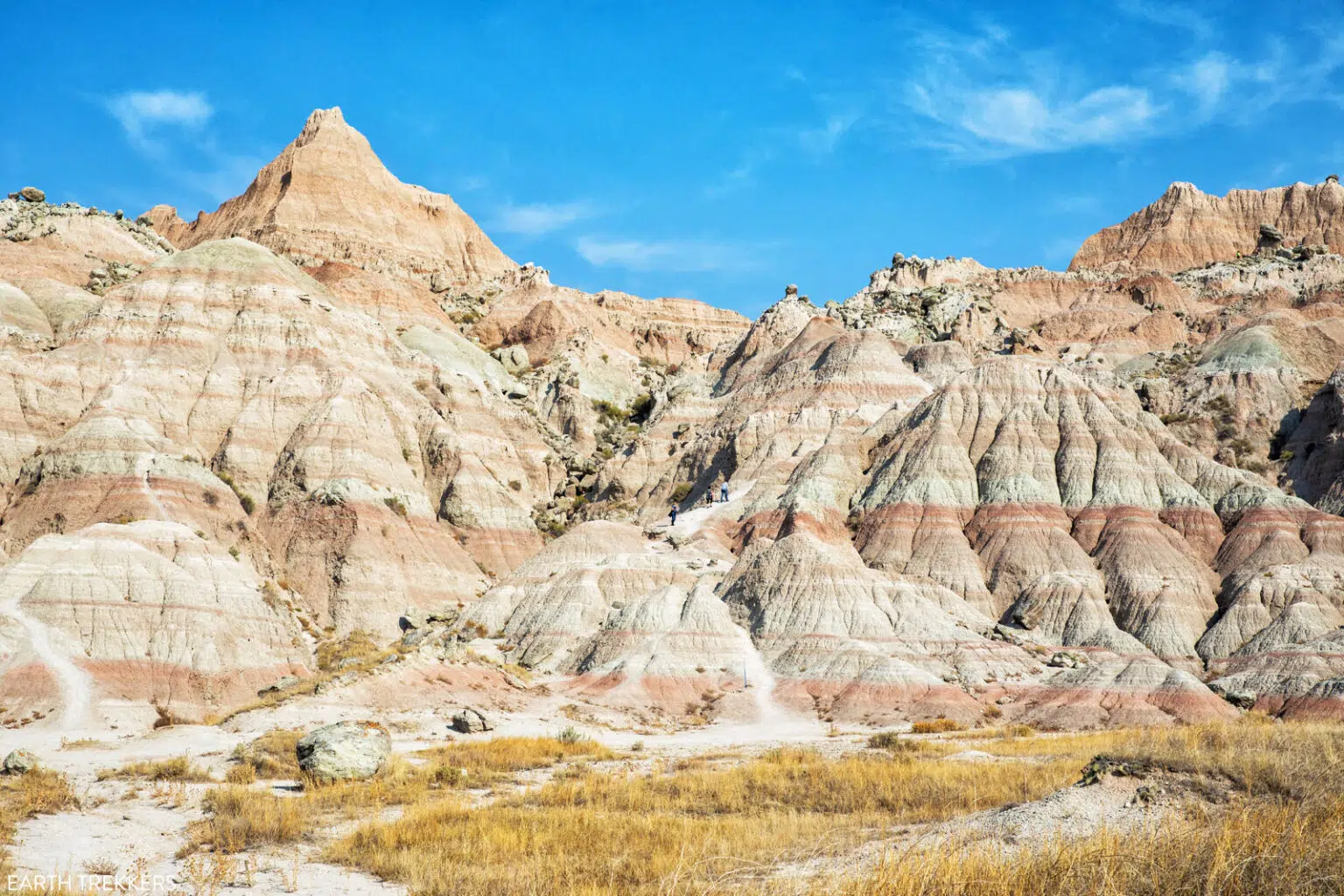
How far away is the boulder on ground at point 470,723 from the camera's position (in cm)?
3666

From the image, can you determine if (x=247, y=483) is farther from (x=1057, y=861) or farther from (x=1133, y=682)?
(x=1057, y=861)

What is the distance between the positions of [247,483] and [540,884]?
6017 cm

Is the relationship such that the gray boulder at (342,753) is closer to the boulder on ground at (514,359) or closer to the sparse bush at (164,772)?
the sparse bush at (164,772)

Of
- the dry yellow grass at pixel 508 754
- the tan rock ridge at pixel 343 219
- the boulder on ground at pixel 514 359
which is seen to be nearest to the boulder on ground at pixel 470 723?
the dry yellow grass at pixel 508 754

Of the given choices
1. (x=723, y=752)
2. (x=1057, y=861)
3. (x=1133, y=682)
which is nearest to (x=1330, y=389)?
(x=1133, y=682)

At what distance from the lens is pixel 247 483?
69500 millimetres

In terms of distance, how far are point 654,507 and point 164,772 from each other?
6222 cm

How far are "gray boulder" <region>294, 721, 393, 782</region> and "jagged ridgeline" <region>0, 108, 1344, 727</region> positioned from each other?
1280cm

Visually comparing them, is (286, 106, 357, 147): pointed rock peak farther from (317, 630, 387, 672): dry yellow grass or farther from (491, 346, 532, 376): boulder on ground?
(317, 630, 387, 672): dry yellow grass

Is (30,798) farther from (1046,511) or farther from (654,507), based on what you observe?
(654,507)

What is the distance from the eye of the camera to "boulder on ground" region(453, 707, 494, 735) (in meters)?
36.7

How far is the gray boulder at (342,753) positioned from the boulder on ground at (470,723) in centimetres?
941

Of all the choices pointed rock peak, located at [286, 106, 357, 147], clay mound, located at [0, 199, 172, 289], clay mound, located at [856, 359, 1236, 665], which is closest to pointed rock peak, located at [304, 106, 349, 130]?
pointed rock peak, located at [286, 106, 357, 147]

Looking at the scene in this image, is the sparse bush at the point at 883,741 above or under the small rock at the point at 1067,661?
under
